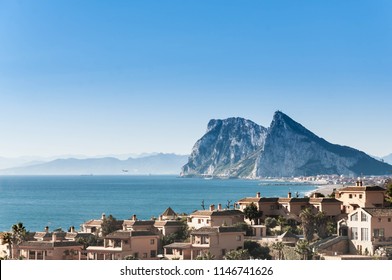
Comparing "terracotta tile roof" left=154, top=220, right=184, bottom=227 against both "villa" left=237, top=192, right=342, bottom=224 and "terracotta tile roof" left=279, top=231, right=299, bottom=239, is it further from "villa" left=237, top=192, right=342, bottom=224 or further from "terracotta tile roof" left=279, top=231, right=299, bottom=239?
"terracotta tile roof" left=279, top=231, right=299, bottom=239

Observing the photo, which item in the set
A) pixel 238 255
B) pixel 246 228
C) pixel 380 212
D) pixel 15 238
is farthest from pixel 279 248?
pixel 15 238

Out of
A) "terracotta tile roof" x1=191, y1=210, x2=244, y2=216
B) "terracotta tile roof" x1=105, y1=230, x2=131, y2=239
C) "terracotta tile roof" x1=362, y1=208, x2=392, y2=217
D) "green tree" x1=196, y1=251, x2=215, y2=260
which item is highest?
"terracotta tile roof" x1=362, y1=208, x2=392, y2=217

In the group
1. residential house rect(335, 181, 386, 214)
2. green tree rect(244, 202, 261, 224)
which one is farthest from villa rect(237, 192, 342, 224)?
residential house rect(335, 181, 386, 214)

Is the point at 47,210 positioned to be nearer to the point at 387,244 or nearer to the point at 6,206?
the point at 6,206

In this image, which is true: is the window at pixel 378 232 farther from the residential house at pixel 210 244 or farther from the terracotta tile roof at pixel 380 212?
the residential house at pixel 210 244

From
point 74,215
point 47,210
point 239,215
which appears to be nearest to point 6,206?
point 47,210

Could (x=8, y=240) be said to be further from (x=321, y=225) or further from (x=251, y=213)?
(x=321, y=225)
